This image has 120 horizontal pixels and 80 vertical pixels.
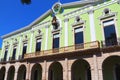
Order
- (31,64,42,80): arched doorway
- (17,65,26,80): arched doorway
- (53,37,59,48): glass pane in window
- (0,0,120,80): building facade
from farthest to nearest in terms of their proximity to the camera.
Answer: (17,65,26,80): arched doorway, (31,64,42,80): arched doorway, (53,37,59,48): glass pane in window, (0,0,120,80): building facade

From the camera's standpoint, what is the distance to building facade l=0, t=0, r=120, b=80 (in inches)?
709

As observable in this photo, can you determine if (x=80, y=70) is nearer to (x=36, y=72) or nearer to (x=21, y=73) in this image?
(x=36, y=72)

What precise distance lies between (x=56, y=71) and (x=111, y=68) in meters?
7.93

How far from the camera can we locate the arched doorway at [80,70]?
64.2ft

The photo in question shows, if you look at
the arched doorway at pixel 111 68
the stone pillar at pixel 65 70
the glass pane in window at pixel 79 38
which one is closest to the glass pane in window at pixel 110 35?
the arched doorway at pixel 111 68

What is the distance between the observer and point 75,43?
2158 centimetres

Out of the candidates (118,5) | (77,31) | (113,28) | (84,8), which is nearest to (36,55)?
(77,31)

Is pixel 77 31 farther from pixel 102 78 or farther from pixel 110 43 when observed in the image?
pixel 102 78

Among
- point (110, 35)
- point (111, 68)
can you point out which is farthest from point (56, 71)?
point (110, 35)

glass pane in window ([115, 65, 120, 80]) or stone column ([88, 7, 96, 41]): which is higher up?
stone column ([88, 7, 96, 41])

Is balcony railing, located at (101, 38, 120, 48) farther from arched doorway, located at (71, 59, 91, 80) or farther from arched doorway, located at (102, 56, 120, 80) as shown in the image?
arched doorway, located at (71, 59, 91, 80)

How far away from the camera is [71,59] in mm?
19766

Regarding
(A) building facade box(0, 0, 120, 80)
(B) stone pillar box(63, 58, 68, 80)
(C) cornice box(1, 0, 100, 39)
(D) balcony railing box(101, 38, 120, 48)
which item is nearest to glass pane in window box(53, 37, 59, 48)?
(A) building facade box(0, 0, 120, 80)

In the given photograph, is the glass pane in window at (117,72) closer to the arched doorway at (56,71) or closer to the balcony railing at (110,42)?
the balcony railing at (110,42)
